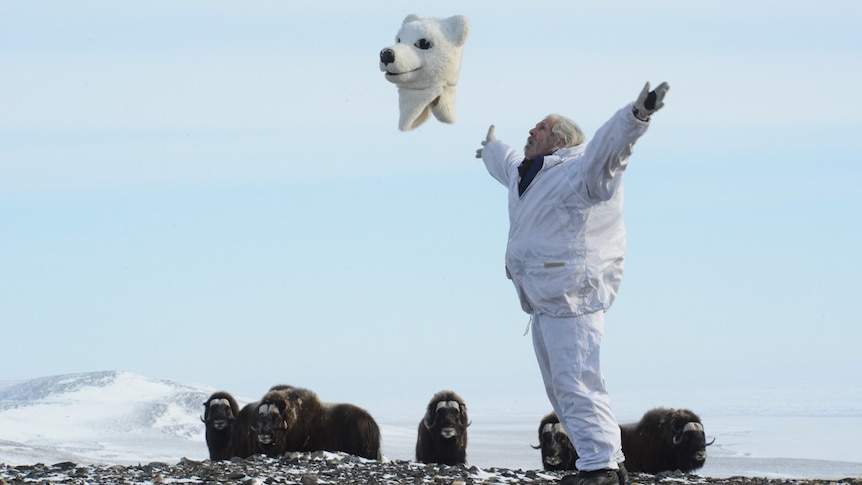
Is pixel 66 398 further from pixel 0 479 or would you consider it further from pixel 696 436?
pixel 0 479

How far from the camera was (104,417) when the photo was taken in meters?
30.9

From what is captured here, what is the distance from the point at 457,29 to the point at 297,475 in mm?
3150

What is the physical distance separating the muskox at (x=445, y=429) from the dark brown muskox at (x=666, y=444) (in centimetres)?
187

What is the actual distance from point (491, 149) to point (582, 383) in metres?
1.83

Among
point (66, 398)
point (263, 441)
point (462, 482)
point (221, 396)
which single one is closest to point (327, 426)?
point (263, 441)

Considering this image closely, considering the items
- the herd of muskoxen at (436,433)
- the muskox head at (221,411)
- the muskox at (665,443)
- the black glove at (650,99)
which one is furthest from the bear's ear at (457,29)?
the muskox head at (221,411)

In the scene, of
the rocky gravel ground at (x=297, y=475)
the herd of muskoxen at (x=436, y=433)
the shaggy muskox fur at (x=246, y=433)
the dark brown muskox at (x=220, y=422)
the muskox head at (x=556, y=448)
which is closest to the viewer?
the rocky gravel ground at (x=297, y=475)

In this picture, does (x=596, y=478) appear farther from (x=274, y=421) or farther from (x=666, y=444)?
(x=666, y=444)

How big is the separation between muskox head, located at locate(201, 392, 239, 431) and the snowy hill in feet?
31.8

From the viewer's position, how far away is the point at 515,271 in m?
6.82

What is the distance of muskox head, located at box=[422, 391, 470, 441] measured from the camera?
13648 mm

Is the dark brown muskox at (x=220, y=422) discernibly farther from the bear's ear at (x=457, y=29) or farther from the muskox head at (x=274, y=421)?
the bear's ear at (x=457, y=29)

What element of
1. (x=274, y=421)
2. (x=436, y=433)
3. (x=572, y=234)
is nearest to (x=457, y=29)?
(x=572, y=234)

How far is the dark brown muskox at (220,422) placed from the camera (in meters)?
15.3
